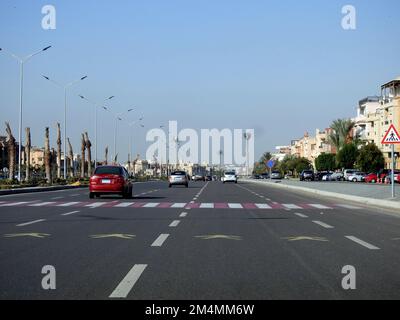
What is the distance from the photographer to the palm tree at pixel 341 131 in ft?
370

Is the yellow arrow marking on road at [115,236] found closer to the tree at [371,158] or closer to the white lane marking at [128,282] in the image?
the white lane marking at [128,282]

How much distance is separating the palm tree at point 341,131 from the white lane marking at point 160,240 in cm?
10215

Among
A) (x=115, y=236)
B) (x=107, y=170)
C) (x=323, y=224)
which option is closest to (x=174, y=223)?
(x=115, y=236)

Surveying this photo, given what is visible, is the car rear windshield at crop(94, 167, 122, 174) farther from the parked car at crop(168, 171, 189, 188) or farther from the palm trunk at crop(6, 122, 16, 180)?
the parked car at crop(168, 171, 189, 188)

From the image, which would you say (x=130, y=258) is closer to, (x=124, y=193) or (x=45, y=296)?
(x=45, y=296)

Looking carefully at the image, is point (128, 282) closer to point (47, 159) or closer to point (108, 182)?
point (108, 182)

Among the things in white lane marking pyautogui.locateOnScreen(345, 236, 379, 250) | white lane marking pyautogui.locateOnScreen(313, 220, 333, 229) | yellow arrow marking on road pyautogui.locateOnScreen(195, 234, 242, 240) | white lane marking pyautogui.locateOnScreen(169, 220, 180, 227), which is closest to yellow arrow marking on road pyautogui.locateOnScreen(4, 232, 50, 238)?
yellow arrow marking on road pyautogui.locateOnScreen(195, 234, 242, 240)

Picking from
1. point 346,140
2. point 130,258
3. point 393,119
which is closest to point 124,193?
point 130,258

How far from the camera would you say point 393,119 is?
3829 inches

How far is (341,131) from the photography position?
113438 millimetres

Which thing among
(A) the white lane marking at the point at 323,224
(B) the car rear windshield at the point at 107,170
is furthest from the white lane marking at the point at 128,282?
(B) the car rear windshield at the point at 107,170

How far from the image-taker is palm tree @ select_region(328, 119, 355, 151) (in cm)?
11262

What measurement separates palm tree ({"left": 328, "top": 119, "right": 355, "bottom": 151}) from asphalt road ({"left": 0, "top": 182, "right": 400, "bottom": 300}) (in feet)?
319

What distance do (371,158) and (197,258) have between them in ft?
300
